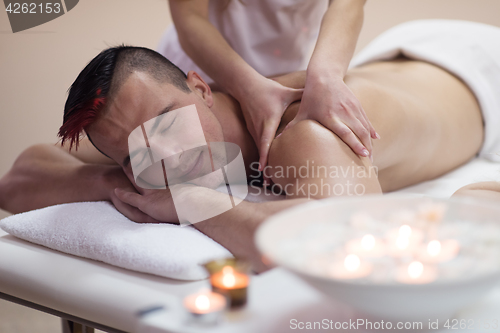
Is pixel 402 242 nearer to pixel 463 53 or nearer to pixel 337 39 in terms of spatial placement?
pixel 337 39

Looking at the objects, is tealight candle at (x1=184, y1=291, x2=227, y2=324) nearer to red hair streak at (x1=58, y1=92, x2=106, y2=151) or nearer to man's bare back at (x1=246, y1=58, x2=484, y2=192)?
man's bare back at (x1=246, y1=58, x2=484, y2=192)

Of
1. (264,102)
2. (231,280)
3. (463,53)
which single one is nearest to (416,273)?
(231,280)

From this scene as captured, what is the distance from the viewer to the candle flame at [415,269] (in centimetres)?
43

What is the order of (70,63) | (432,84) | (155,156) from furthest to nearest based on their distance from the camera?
1. (70,63)
2. (432,84)
3. (155,156)

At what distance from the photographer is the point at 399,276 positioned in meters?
0.43

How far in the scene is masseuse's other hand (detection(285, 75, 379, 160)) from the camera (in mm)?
969

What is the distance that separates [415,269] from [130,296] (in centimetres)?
48

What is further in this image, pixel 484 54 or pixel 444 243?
pixel 484 54

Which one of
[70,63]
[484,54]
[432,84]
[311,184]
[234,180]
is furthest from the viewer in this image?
[70,63]

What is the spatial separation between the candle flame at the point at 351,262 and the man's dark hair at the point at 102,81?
76cm

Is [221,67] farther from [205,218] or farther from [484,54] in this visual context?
[484,54]

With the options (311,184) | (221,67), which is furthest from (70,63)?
(311,184)

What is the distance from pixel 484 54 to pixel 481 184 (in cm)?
76

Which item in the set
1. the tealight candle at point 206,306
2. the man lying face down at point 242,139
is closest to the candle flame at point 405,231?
the tealight candle at point 206,306
